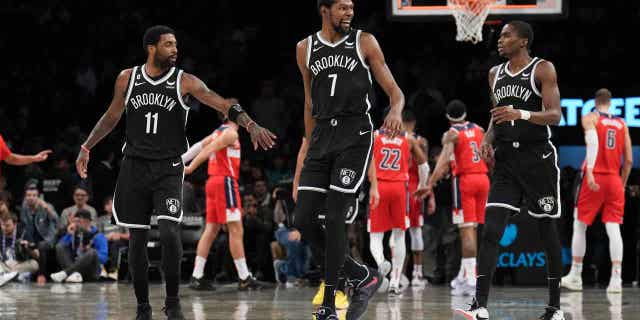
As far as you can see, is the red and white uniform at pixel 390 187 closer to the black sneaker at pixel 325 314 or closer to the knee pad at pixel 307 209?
the knee pad at pixel 307 209

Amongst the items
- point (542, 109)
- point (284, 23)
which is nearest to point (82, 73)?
point (284, 23)

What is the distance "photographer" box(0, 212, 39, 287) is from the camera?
1472cm

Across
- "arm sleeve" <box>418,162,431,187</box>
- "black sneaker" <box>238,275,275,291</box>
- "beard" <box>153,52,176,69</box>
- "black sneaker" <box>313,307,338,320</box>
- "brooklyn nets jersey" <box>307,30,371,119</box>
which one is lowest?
"black sneaker" <box>238,275,275,291</box>

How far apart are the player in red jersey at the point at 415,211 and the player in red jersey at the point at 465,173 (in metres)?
0.62

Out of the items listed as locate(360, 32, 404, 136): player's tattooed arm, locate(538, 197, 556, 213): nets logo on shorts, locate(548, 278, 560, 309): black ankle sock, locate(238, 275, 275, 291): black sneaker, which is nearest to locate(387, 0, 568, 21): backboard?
locate(238, 275, 275, 291): black sneaker

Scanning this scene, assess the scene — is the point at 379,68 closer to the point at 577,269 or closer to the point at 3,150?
the point at 3,150

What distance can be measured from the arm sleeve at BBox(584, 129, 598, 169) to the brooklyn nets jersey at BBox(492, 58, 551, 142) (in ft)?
14.6

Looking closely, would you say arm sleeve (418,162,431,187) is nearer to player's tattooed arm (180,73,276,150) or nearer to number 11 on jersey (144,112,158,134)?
player's tattooed arm (180,73,276,150)

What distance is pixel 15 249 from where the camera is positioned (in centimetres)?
1497

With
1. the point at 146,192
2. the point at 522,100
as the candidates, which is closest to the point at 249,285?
the point at 146,192

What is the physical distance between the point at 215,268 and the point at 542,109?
25.6ft

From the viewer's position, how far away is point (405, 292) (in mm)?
11914

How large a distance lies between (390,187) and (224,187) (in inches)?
76.6

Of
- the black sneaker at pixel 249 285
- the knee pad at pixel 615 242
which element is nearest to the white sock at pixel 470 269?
the knee pad at pixel 615 242
